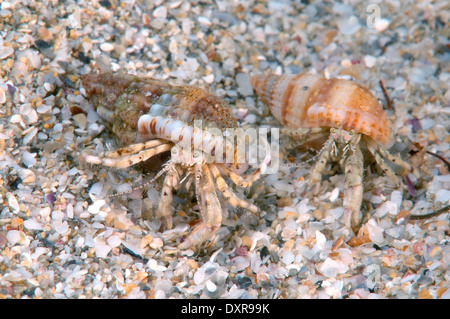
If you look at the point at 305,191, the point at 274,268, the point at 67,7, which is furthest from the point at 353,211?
the point at 67,7

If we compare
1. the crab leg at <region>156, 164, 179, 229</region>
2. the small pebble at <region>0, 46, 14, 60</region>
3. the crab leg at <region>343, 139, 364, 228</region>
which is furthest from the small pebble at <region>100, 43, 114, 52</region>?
the crab leg at <region>343, 139, 364, 228</region>

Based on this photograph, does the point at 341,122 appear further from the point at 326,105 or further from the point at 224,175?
the point at 224,175

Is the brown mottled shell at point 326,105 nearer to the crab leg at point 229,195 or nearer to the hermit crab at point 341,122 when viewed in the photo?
the hermit crab at point 341,122

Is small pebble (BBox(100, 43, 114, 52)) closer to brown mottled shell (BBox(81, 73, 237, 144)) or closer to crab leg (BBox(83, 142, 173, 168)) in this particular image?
brown mottled shell (BBox(81, 73, 237, 144))

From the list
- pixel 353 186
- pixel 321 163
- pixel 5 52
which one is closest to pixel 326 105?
pixel 321 163

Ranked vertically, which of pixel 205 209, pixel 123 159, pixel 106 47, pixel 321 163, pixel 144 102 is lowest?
pixel 205 209

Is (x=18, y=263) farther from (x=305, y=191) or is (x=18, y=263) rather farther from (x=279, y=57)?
(x=279, y=57)

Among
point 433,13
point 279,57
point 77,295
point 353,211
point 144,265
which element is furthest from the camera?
point 433,13
